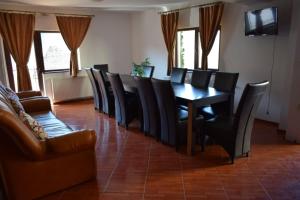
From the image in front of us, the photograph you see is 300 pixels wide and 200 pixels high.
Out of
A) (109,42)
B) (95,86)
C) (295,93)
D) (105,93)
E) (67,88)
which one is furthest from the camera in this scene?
(109,42)

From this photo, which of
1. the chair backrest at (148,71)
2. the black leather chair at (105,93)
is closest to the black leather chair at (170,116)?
the black leather chair at (105,93)

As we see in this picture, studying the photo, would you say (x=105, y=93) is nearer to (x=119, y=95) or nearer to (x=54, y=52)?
(x=119, y=95)

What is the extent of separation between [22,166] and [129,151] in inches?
56.7

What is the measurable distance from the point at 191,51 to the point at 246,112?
3.20 m

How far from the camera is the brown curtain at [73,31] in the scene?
19.2 feet

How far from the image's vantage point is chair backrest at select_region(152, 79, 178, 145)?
2971mm

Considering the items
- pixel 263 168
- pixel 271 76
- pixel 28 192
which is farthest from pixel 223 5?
pixel 28 192

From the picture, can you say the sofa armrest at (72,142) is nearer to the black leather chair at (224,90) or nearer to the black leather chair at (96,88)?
the black leather chair at (224,90)

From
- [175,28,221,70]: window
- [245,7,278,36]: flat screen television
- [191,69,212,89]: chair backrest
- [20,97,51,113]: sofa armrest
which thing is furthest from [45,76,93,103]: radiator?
[245,7,278,36]: flat screen television

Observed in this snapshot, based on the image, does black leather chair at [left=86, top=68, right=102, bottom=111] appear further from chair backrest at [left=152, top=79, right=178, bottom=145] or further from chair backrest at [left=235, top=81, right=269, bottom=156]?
chair backrest at [left=235, top=81, right=269, bottom=156]

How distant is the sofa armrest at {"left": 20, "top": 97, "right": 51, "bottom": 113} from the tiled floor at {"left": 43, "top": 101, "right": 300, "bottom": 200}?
3.47 feet

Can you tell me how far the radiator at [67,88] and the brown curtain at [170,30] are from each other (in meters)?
2.41

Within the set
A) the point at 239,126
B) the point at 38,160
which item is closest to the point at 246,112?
the point at 239,126

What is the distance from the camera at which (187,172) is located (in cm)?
268
